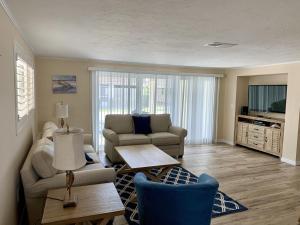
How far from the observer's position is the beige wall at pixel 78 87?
5.14m

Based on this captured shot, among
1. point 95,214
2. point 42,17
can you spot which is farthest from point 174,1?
point 95,214

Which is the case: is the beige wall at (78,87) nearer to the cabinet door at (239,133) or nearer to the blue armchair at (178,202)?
the cabinet door at (239,133)

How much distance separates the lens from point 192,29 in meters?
2.58

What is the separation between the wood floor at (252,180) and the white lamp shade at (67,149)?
51.3 inches

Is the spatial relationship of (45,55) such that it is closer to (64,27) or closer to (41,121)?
(41,121)

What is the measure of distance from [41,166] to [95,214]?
93cm

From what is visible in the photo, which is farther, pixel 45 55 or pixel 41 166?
pixel 45 55

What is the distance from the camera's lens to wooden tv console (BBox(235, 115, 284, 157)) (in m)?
5.33

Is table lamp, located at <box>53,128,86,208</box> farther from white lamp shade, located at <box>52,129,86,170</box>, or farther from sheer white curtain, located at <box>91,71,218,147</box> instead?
sheer white curtain, located at <box>91,71,218,147</box>

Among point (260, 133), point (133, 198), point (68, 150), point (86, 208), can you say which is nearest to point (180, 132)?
point (260, 133)

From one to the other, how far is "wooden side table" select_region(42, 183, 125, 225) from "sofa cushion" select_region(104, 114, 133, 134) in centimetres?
312

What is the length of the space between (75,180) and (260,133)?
4.90 m

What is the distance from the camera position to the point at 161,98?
20.5ft

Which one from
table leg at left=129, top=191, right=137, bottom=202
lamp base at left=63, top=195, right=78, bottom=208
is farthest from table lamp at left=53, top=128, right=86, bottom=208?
table leg at left=129, top=191, right=137, bottom=202
